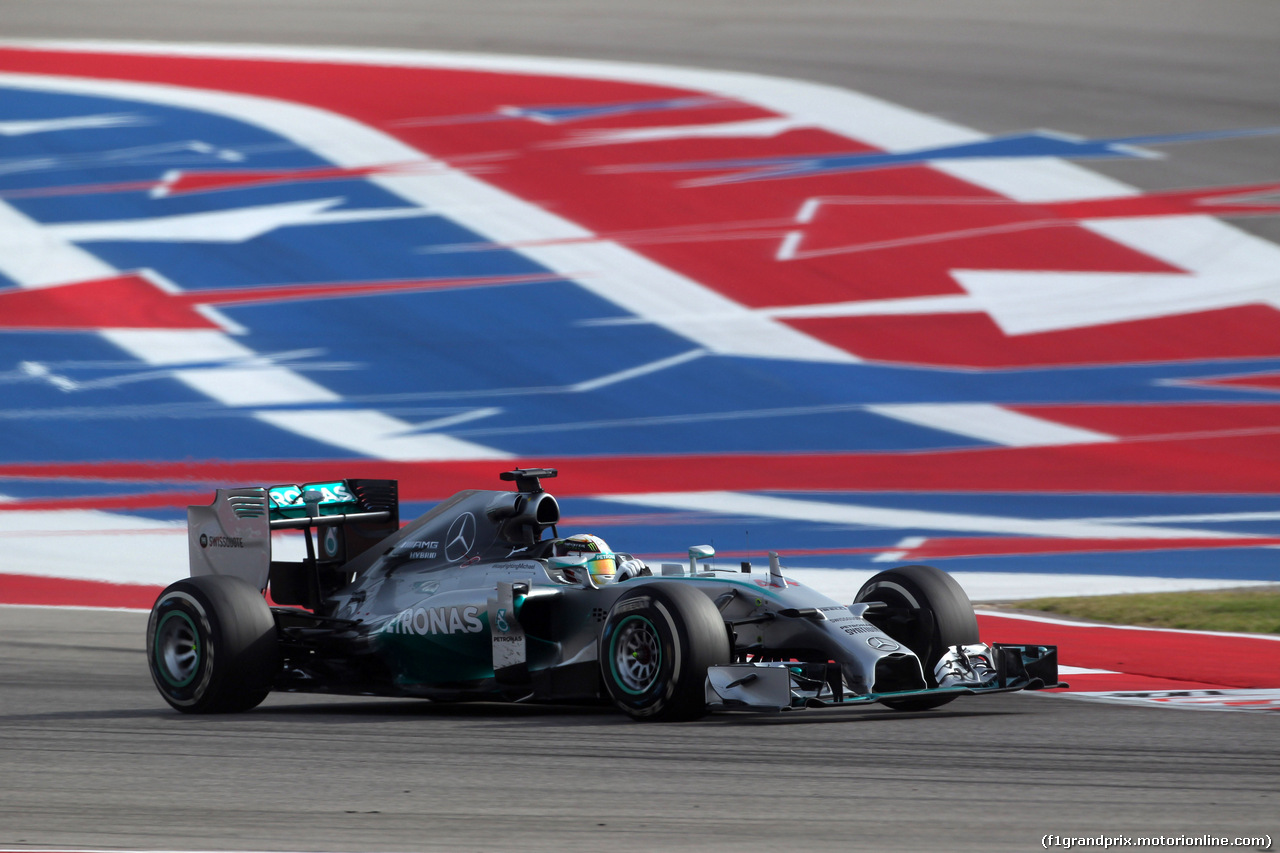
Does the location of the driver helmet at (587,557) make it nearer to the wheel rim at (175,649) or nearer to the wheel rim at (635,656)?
the wheel rim at (635,656)

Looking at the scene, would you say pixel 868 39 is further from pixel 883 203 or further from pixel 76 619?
pixel 76 619

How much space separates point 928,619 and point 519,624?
2316 millimetres

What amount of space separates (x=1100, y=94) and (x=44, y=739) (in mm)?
28428

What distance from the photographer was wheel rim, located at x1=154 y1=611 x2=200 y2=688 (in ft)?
34.6

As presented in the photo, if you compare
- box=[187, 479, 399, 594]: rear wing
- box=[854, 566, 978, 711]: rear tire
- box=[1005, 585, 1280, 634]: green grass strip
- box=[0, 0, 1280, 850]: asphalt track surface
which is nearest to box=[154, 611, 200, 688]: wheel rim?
box=[0, 0, 1280, 850]: asphalt track surface

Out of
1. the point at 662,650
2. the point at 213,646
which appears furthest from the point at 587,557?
the point at 213,646

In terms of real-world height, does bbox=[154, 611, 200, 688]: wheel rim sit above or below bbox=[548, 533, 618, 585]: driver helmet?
below

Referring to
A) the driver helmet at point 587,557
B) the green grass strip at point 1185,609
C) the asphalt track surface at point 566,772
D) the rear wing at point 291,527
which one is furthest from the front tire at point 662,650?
the green grass strip at point 1185,609

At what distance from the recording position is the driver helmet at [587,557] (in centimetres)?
1021

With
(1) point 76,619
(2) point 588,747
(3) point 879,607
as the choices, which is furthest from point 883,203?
(2) point 588,747

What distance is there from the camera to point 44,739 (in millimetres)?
9188

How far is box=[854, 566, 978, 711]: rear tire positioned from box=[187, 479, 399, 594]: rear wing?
3552 mm

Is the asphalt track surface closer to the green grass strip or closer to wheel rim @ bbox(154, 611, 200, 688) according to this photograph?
wheel rim @ bbox(154, 611, 200, 688)

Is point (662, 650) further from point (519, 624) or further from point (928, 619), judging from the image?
point (928, 619)
